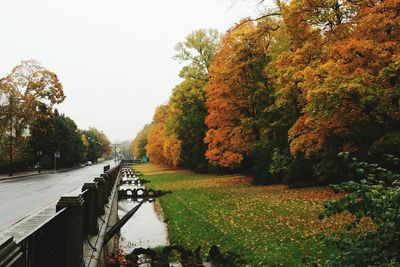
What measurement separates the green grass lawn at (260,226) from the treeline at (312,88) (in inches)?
125

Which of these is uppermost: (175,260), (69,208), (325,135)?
(325,135)

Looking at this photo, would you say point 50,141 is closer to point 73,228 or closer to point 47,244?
point 73,228

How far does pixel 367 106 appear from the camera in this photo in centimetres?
1523

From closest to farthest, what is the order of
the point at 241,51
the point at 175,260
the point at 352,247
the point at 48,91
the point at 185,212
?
the point at 352,247, the point at 175,260, the point at 185,212, the point at 241,51, the point at 48,91

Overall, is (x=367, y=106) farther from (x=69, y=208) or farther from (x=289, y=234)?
(x=69, y=208)

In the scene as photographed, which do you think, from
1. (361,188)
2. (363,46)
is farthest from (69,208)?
(363,46)

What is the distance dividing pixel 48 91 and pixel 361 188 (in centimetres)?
5244

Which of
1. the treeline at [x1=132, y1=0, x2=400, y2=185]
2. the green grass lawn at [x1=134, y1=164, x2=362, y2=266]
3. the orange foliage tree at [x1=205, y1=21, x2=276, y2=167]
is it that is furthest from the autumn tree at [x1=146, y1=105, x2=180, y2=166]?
the green grass lawn at [x1=134, y1=164, x2=362, y2=266]

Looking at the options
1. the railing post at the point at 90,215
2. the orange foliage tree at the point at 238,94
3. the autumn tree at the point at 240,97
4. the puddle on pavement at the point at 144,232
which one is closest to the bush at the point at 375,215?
the railing post at the point at 90,215

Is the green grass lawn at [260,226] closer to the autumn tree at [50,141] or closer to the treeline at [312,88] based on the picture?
the treeline at [312,88]

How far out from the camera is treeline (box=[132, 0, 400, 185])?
46.7 ft

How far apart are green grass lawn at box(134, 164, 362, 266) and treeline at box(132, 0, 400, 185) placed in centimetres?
317

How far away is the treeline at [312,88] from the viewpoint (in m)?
14.2

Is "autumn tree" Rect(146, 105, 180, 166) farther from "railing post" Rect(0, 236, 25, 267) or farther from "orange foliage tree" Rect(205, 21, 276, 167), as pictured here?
"railing post" Rect(0, 236, 25, 267)
